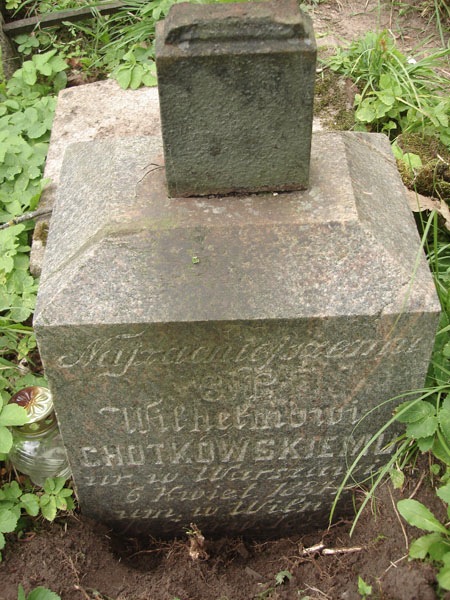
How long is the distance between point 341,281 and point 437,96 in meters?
1.90

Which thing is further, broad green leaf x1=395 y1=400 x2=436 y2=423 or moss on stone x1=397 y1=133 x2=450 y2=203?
moss on stone x1=397 y1=133 x2=450 y2=203

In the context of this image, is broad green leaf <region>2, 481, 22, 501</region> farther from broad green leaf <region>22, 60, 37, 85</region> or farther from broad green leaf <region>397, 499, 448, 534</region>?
broad green leaf <region>22, 60, 37, 85</region>

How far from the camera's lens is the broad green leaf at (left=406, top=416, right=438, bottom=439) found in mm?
1886

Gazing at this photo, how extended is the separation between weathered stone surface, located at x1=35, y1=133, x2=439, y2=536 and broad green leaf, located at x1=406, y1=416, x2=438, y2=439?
100 mm

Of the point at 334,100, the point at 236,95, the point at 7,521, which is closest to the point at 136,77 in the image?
the point at 334,100

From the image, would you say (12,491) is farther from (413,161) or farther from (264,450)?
(413,161)

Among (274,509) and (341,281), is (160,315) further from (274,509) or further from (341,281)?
(274,509)

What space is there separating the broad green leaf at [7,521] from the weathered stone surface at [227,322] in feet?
0.67

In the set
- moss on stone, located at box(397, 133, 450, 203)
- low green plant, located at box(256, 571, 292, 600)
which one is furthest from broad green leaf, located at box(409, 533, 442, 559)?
moss on stone, located at box(397, 133, 450, 203)

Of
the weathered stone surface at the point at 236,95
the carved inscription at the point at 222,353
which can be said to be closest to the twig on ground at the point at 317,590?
the carved inscription at the point at 222,353

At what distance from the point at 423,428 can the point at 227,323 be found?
62cm

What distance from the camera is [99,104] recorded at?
10.9ft

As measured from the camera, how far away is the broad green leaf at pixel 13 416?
6.67ft

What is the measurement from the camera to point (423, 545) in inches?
69.6
